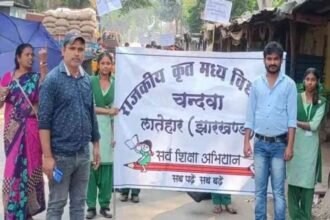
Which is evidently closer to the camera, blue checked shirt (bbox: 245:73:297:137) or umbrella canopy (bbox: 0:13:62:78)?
blue checked shirt (bbox: 245:73:297:137)

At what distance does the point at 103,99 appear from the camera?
5.93 meters

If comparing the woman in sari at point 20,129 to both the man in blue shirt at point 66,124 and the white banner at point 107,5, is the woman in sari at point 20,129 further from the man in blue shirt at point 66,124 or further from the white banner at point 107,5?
the white banner at point 107,5

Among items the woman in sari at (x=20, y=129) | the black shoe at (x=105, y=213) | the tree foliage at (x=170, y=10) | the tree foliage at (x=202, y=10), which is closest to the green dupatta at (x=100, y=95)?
the woman in sari at (x=20, y=129)

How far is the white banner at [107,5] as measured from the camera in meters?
8.22

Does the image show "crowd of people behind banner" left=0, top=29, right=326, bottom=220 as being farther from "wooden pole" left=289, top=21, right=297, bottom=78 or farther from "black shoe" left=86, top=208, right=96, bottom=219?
"wooden pole" left=289, top=21, right=297, bottom=78

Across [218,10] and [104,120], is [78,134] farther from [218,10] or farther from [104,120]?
[218,10]

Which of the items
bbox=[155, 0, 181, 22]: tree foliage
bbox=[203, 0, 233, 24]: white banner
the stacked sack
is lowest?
bbox=[203, 0, 233, 24]: white banner

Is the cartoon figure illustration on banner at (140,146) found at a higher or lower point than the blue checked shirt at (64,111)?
lower

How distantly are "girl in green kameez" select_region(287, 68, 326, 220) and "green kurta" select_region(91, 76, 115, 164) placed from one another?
1.83 meters

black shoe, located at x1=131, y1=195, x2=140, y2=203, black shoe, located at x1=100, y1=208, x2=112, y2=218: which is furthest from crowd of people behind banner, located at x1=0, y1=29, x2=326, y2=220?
black shoe, located at x1=131, y1=195, x2=140, y2=203

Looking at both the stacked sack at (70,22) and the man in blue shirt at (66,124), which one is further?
the stacked sack at (70,22)

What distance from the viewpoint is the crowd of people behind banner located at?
166 inches

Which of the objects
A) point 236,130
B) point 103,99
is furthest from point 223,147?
point 103,99

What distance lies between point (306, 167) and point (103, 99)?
211 centimetres
